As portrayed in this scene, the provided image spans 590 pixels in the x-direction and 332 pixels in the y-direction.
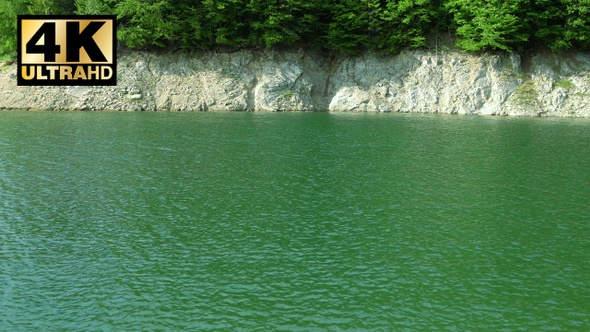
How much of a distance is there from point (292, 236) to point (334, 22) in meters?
60.7

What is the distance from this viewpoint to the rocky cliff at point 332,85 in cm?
7075

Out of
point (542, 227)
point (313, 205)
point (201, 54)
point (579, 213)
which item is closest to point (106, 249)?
point (313, 205)

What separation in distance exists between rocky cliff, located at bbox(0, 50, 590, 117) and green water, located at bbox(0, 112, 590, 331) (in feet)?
89.1

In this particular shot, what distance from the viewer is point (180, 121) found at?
200 ft

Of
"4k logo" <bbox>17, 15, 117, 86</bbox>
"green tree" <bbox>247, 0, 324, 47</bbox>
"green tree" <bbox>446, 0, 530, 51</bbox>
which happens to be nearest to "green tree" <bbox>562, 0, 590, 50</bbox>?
"green tree" <bbox>446, 0, 530, 51</bbox>

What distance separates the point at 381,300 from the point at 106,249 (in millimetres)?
10618

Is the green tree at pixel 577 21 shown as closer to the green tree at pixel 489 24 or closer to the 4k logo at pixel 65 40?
the green tree at pixel 489 24

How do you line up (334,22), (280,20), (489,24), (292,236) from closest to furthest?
(292,236), (489,24), (280,20), (334,22)

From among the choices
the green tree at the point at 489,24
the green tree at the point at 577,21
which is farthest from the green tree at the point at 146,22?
the green tree at the point at 577,21

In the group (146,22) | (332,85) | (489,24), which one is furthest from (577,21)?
(146,22)

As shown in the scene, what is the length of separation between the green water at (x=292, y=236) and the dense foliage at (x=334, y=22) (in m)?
30.7

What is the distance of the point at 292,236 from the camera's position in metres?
22.6

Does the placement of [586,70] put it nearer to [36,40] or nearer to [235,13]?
[235,13]

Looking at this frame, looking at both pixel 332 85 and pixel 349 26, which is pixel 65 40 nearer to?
pixel 332 85
